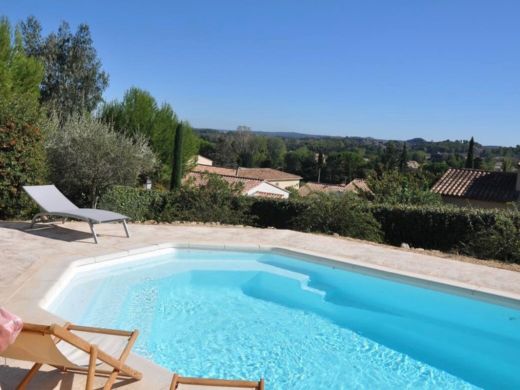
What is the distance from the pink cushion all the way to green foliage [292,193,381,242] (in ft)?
32.9

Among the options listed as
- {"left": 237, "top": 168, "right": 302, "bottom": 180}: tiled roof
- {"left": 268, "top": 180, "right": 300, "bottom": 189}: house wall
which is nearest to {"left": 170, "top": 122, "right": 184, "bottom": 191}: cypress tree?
{"left": 237, "top": 168, "right": 302, "bottom": 180}: tiled roof

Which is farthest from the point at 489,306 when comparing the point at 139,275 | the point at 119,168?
the point at 119,168

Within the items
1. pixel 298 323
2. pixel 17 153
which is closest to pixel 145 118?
pixel 17 153

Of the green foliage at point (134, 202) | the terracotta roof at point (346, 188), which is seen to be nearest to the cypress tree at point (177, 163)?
the terracotta roof at point (346, 188)

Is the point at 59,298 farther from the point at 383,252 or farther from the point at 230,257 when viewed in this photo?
the point at 383,252

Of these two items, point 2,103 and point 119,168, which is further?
point 119,168

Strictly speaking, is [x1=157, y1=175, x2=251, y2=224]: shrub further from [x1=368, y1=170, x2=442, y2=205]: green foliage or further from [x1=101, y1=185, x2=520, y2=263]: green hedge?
[x1=368, y1=170, x2=442, y2=205]: green foliage

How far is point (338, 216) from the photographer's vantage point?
39.3 feet

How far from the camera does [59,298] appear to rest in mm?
6098

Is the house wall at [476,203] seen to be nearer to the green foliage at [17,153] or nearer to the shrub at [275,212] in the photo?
the shrub at [275,212]

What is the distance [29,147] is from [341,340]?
28.8 ft

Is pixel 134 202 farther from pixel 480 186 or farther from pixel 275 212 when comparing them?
pixel 480 186

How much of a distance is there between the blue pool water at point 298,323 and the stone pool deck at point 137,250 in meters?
0.33

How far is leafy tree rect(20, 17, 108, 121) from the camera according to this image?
30.9 meters
